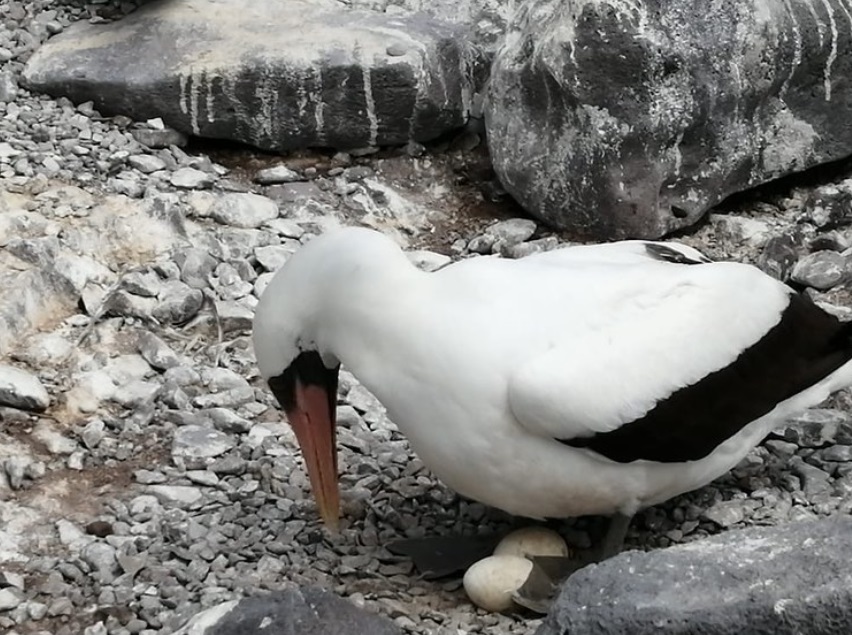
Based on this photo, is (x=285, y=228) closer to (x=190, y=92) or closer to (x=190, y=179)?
(x=190, y=179)

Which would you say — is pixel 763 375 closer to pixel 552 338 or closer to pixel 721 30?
pixel 552 338

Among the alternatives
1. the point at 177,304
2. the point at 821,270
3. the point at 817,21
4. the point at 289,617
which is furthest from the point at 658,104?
the point at 289,617

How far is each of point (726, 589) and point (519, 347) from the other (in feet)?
3.65

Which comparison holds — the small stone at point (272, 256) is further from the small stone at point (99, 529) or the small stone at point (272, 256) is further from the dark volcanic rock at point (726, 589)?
the dark volcanic rock at point (726, 589)

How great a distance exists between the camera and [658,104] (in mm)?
6234

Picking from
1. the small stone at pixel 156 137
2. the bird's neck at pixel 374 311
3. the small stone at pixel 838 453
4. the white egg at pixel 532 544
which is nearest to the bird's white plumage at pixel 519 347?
the bird's neck at pixel 374 311

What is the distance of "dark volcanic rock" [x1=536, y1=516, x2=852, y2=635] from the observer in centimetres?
284

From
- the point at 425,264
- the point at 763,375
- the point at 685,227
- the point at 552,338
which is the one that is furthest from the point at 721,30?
the point at 552,338

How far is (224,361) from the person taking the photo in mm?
5488

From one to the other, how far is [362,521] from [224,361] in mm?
1109

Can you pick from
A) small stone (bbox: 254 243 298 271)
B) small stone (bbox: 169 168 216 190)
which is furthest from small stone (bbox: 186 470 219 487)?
small stone (bbox: 169 168 216 190)

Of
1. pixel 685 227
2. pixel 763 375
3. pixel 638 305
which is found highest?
pixel 638 305

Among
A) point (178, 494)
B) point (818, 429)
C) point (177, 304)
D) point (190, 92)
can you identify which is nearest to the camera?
point (178, 494)

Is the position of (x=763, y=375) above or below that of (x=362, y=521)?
above
